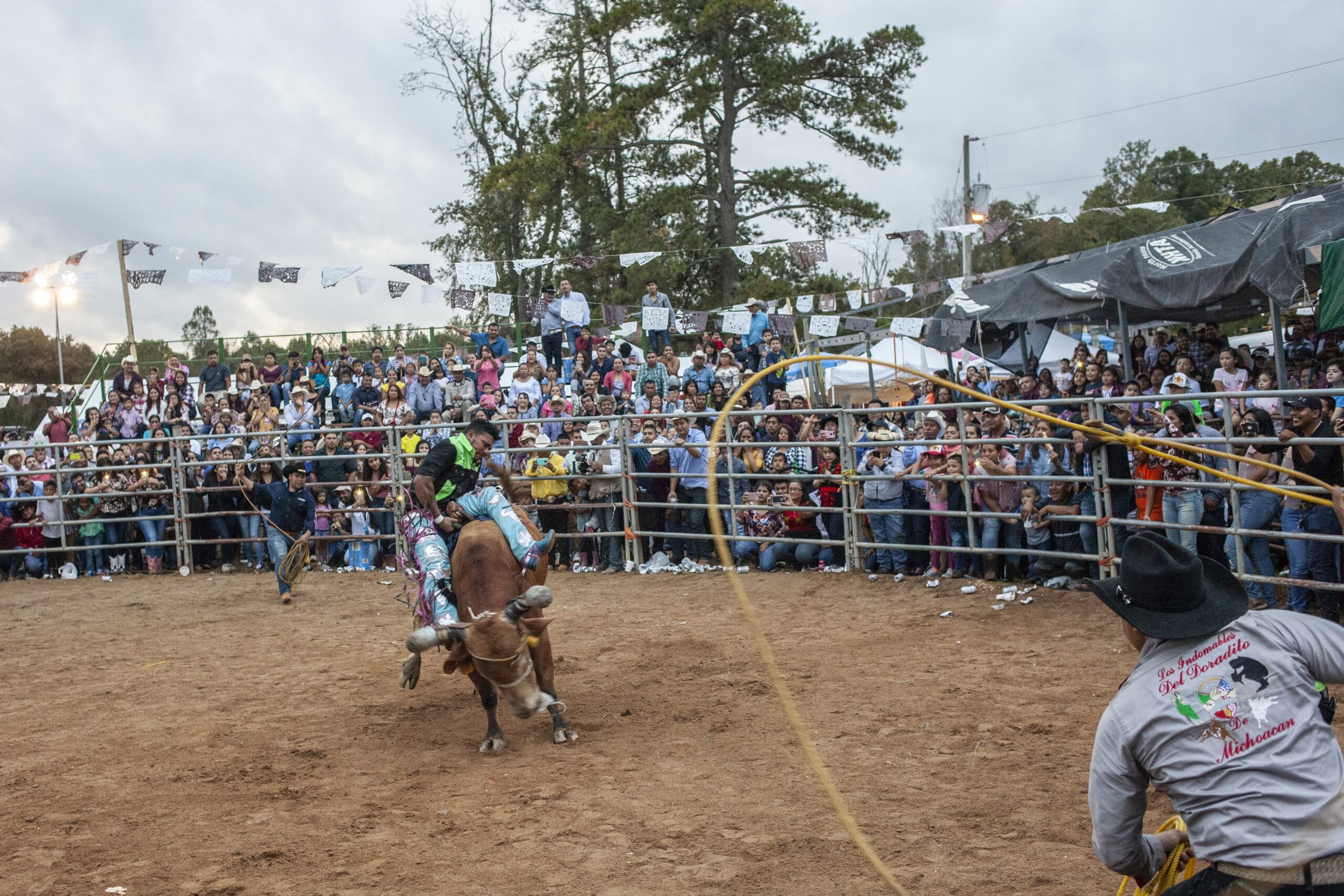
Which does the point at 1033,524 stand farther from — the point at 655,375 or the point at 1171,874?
the point at 655,375

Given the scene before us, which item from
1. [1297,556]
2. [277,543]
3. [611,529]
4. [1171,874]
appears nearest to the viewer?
[1171,874]

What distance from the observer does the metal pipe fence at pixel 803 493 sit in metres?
8.52

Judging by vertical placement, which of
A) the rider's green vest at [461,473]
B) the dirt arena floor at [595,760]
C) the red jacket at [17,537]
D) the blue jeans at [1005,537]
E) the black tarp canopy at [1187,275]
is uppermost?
the black tarp canopy at [1187,275]

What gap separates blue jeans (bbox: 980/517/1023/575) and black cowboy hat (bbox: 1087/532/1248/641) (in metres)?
7.39

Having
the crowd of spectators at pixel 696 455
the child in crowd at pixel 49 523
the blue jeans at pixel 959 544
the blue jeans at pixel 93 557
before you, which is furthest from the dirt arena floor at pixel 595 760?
the child in crowd at pixel 49 523

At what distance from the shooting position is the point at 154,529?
14680 mm

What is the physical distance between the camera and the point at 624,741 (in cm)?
650

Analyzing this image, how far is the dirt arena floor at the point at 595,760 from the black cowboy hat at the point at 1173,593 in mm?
1918

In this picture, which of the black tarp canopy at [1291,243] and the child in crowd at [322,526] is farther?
the child in crowd at [322,526]

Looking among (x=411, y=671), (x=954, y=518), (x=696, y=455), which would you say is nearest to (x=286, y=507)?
(x=696, y=455)

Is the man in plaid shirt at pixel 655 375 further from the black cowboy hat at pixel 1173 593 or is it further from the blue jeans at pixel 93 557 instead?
the black cowboy hat at pixel 1173 593

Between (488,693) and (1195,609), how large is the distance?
469 cm

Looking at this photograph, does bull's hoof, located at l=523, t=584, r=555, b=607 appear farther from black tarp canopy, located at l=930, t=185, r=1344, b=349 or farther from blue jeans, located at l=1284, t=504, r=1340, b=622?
black tarp canopy, located at l=930, t=185, r=1344, b=349

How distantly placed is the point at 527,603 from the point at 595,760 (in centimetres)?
106
